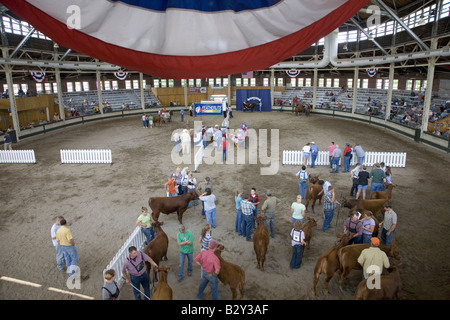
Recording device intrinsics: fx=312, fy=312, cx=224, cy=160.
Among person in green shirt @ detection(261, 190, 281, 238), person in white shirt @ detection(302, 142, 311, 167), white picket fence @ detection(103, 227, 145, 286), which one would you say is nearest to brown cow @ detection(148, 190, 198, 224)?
white picket fence @ detection(103, 227, 145, 286)

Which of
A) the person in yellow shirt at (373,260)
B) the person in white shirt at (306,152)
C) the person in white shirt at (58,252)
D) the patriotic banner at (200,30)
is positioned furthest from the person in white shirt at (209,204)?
Result: the person in white shirt at (306,152)

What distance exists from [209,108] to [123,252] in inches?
1047

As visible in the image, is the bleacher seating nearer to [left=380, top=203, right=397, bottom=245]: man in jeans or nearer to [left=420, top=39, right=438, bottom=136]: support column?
[left=420, top=39, right=438, bottom=136]: support column

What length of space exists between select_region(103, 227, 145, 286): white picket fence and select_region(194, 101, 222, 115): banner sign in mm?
25438

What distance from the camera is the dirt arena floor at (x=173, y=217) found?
715 centimetres

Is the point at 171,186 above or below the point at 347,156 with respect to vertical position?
below

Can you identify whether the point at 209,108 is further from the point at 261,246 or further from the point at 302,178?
the point at 261,246

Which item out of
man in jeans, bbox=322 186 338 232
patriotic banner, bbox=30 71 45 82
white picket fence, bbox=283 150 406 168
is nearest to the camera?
man in jeans, bbox=322 186 338 232

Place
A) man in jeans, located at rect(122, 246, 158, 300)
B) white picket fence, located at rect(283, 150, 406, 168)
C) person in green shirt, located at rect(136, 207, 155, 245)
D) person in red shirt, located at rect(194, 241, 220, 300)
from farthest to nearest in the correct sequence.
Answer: white picket fence, located at rect(283, 150, 406, 168)
person in green shirt, located at rect(136, 207, 155, 245)
person in red shirt, located at rect(194, 241, 220, 300)
man in jeans, located at rect(122, 246, 158, 300)

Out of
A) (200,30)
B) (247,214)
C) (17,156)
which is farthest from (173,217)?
(17,156)

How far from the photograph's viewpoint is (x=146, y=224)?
318 inches

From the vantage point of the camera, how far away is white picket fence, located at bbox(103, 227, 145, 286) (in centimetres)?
707

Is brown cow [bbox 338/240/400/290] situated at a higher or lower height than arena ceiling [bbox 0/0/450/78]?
lower

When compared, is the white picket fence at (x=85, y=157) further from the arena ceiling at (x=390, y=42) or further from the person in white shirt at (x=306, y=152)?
the person in white shirt at (x=306, y=152)
